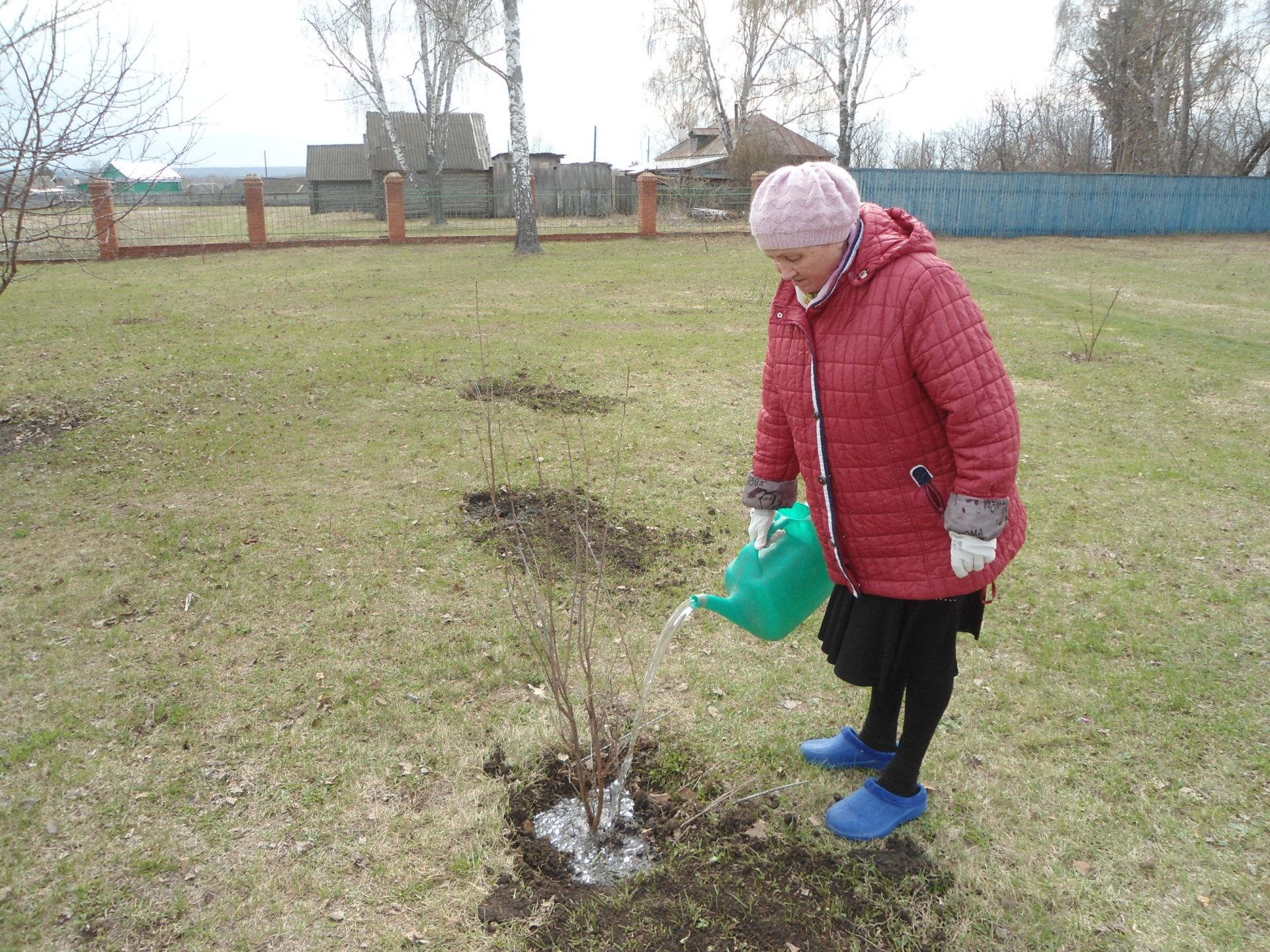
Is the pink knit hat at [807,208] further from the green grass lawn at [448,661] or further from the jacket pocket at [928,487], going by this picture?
the green grass lawn at [448,661]

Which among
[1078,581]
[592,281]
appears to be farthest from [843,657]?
[592,281]

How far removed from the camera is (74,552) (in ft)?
14.1

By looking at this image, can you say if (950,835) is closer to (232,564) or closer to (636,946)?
(636,946)

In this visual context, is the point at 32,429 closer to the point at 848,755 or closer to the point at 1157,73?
the point at 848,755

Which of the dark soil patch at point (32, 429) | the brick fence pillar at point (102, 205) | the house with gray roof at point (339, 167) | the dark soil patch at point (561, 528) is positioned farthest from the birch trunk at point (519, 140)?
the house with gray roof at point (339, 167)

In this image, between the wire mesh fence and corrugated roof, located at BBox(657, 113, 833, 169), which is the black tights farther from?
corrugated roof, located at BBox(657, 113, 833, 169)

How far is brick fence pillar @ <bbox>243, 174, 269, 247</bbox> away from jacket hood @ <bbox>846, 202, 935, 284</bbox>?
19476mm

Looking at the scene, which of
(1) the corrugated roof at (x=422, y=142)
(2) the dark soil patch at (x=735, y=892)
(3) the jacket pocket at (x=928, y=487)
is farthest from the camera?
(1) the corrugated roof at (x=422, y=142)

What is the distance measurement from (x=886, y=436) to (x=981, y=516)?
285mm

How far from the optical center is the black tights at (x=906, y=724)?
2.32 meters

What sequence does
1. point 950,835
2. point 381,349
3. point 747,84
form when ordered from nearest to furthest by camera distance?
point 950,835, point 381,349, point 747,84

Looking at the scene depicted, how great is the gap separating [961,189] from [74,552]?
22144 mm

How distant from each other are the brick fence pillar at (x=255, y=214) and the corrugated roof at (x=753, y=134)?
1660cm

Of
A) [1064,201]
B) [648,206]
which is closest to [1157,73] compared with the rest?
[1064,201]
